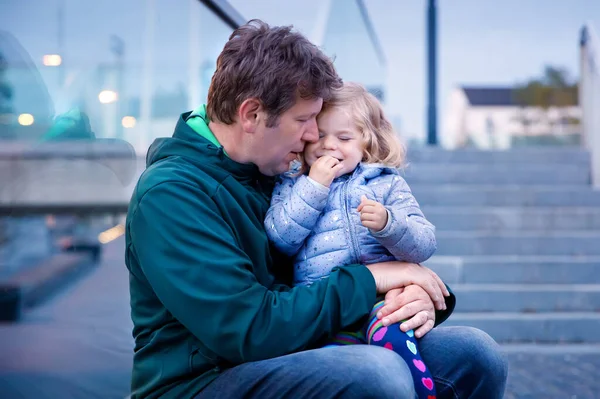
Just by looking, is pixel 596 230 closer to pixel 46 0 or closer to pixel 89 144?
pixel 89 144

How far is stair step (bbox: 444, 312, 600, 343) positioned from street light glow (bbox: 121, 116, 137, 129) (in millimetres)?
2641

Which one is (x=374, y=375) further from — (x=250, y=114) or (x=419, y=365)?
(x=250, y=114)

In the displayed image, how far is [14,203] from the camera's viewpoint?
4.45m

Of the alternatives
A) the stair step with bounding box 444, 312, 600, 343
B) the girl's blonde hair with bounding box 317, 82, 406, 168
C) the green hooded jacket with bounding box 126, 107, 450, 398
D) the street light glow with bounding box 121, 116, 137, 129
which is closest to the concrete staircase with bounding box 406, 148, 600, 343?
the stair step with bounding box 444, 312, 600, 343

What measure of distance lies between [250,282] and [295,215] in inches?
12.2

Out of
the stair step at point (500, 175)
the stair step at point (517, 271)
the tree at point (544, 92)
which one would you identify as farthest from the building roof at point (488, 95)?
the stair step at point (517, 271)

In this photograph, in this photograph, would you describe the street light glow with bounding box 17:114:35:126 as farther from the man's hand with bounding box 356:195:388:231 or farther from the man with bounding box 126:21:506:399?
the man's hand with bounding box 356:195:388:231

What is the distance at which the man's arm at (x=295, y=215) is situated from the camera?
74.9 inches

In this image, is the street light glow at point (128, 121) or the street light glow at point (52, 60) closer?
the street light glow at point (52, 60)

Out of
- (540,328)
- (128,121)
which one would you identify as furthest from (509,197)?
(128,121)

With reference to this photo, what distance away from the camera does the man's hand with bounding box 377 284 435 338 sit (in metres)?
1.87

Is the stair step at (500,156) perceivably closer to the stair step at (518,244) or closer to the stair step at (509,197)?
the stair step at (509,197)

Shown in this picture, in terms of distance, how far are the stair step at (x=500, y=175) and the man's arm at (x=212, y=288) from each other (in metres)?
6.01

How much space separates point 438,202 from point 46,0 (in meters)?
4.44
